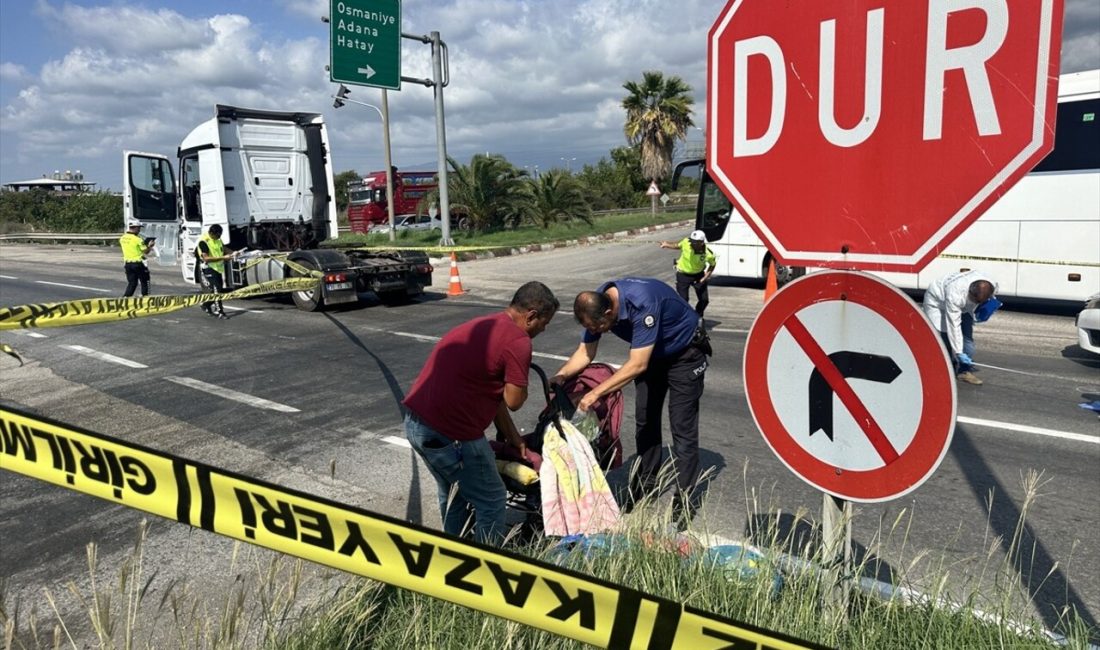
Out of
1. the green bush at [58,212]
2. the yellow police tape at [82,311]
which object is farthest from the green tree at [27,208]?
the yellow police tape at [82,311]

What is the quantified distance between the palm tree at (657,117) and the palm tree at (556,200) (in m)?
11.9

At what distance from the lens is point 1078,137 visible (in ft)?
36.8

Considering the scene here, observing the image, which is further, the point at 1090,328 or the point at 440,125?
the point at 440,125

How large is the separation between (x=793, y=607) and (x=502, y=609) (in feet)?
4.42

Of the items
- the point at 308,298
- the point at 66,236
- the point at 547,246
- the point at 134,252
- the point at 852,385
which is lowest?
the point at 308,298

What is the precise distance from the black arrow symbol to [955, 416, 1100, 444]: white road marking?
4236mm

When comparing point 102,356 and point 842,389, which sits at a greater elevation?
point 842,389

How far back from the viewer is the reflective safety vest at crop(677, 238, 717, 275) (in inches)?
423

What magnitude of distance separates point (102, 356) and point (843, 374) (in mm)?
9519

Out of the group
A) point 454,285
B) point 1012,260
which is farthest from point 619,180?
point 1012,260

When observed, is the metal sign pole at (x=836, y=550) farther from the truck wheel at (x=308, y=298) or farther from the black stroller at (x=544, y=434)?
the truck wheel at (x=308, y=298)

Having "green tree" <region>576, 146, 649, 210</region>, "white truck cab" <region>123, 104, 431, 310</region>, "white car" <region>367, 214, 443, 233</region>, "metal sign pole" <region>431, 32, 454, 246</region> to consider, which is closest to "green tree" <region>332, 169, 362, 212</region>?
"white car" <region>367, 214, 443, 233</region>

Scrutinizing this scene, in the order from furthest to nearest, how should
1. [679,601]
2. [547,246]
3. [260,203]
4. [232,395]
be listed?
[547,246] < [260,203] < [232,395] < [679,601]

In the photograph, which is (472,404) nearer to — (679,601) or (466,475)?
(466,475)
